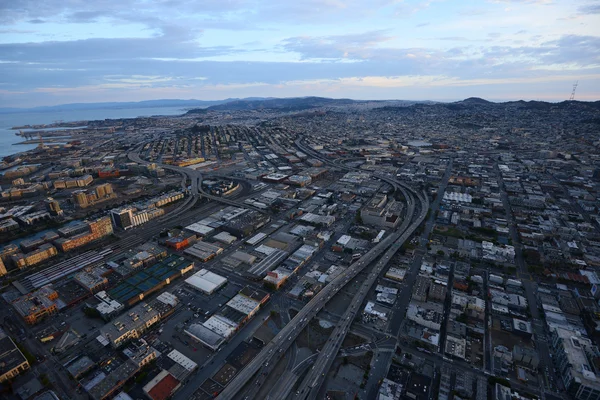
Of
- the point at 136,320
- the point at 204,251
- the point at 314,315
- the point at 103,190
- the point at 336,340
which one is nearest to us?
the point at 336,340

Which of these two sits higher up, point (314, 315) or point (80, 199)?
point (80, 199)

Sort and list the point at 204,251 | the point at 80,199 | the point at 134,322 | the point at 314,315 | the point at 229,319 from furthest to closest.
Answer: the point at 80,199, the point at 204,251, the point at 314,315, the point at 229,319, the point at 134,322

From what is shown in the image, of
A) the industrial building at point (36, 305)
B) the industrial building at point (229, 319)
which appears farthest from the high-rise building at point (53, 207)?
the industrial building at point (229, 319)

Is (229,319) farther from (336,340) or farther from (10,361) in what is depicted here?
(10,361)

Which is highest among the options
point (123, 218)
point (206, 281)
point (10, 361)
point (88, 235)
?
point (123, 218)

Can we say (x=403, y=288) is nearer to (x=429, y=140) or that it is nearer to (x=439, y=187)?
(x=439, y=187)

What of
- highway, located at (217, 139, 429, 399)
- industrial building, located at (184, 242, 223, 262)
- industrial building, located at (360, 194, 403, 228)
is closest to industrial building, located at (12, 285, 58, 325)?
industrial building, located at (184, 242, 223, 262)

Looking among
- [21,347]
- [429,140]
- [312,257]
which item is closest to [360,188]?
[312,257]

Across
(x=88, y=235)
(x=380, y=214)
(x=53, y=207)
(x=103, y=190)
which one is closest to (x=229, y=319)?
(x=88, y=235)
